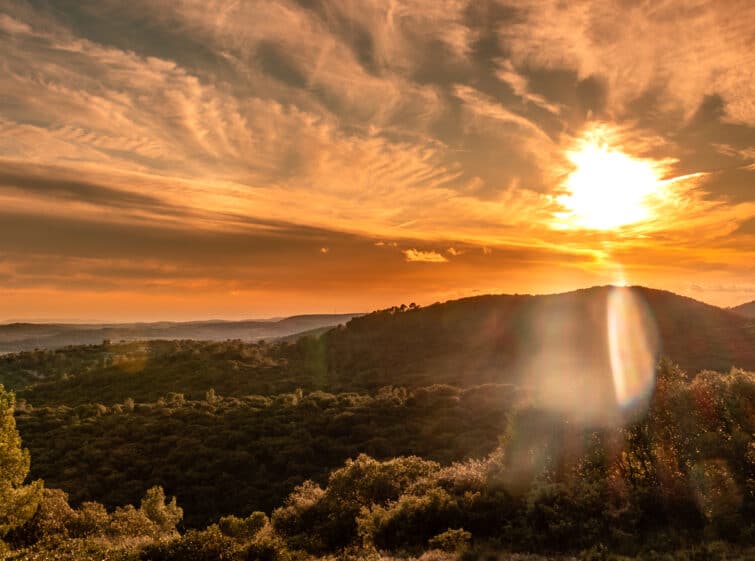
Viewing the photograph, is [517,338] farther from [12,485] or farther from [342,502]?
[12,485]

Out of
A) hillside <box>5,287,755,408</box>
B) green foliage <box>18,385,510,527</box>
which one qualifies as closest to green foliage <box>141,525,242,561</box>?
green foliage <box>18,385,510,527</box>

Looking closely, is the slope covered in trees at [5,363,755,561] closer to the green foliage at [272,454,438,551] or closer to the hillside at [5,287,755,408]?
the green foliage at [272,454,438,551]

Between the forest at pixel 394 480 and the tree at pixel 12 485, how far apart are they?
8 centimetres

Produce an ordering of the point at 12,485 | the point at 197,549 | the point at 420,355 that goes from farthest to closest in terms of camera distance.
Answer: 1. the point at 420,355
2. the point at 12,485
3. the point at 197,549

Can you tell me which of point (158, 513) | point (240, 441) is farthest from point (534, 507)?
point (240, 441)

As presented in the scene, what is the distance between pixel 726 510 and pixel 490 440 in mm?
25947

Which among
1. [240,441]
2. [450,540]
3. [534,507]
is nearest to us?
[450,540]

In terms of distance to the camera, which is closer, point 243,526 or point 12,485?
point 12,485

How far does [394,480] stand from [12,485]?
665 inches

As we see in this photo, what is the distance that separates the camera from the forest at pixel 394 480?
18000mm

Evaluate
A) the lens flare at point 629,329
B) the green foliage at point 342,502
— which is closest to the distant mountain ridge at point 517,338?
the lens flare at point 629,329

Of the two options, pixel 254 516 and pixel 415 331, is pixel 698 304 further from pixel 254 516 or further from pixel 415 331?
pixel 254 516

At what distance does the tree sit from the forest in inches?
3.1

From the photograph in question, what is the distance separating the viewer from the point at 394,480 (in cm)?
2530
